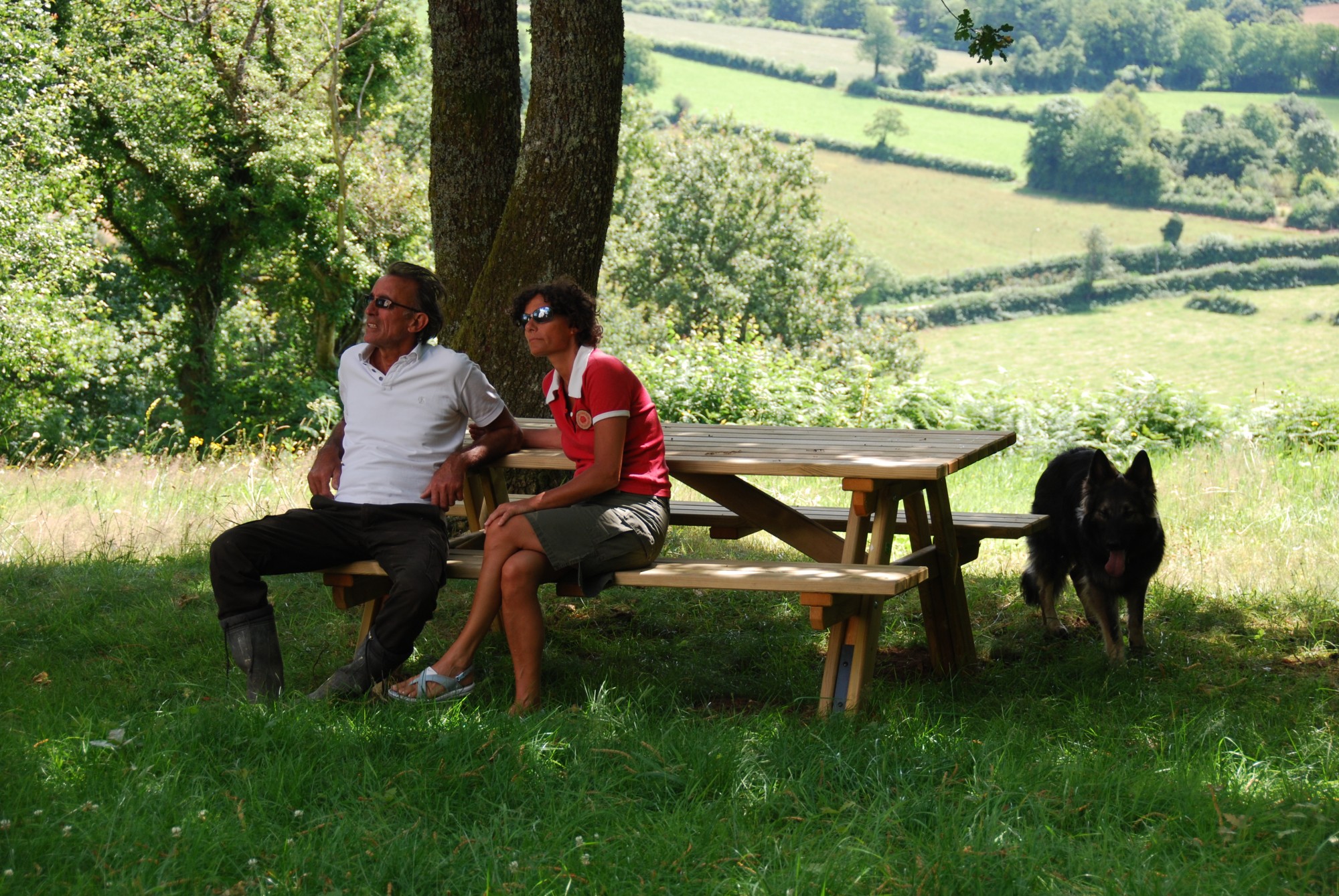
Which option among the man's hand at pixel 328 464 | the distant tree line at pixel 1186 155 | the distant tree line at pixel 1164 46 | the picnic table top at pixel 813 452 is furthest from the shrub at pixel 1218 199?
the man's hand at pixel 328 464

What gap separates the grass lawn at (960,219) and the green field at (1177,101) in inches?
369

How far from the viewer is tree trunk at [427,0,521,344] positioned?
6.43 meters

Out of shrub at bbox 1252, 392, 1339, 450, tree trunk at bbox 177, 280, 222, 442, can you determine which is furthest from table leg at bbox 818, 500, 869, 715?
tree trunk at bbox 177, 280, 222, 442

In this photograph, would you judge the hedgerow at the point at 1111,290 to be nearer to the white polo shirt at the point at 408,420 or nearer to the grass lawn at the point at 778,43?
the grass lawn at the point at 778,43

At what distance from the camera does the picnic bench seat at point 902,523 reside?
521 cm

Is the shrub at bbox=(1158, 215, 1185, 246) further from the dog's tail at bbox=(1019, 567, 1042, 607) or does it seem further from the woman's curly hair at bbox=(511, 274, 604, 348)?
the woman's curly hair at bbox=(511, 274, 604, 348)

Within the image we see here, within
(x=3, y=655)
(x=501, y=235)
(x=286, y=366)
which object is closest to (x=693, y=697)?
(x=501, y=235)

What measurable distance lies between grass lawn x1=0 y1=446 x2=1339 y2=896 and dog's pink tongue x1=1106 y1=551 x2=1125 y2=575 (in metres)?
0.43

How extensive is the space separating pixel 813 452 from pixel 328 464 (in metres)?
1.97

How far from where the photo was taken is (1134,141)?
70375mm

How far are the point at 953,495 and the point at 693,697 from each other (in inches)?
204

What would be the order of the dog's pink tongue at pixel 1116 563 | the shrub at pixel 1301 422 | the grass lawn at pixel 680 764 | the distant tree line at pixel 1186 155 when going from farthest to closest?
the distant tree line at pixel 1186 155 < the shrub at pixel 1301 422 < the dog's pink tongue at pixel 1116 563 < the grass lawn at pixel 680 764

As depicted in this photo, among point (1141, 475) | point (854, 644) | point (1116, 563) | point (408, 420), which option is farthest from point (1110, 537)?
point (408, 420)

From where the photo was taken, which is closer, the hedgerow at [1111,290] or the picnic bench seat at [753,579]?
Answer: the picnic bench seat at [753,579]
